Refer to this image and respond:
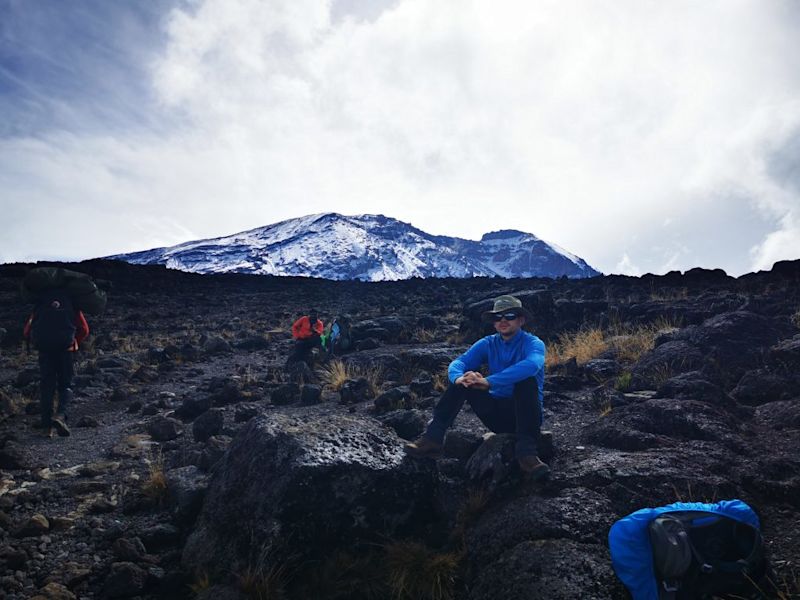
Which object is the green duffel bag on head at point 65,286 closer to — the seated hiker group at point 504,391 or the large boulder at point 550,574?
the seated hiker group at point 504,391

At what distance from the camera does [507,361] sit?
4559 mm

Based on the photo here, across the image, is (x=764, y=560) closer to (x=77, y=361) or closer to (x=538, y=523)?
(x=538, y=523)

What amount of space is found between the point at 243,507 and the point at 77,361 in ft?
35.0

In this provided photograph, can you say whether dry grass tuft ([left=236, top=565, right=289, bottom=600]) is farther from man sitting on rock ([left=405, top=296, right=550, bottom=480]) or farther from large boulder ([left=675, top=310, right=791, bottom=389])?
large boulder ([left=675, top=310, right=791, bottom=389])

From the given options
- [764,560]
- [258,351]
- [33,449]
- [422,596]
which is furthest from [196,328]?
[764,560]

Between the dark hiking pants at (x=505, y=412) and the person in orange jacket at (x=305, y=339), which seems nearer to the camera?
the dark hiking pants at (x=505, y=412)

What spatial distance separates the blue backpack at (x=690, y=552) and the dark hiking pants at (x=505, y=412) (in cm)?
136

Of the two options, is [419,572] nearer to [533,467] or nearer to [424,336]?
[533,467]

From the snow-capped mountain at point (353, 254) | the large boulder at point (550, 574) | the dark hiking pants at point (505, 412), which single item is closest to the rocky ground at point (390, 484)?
the large boulder at point (550, 574)

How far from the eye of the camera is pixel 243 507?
10.8 ft

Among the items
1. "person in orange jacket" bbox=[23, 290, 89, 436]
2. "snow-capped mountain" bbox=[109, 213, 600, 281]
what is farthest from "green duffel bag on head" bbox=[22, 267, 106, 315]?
"snow-capped mountain" bbox=[109, 213, 600, 281]

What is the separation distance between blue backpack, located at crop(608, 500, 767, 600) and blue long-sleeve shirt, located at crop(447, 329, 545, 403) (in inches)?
66.7

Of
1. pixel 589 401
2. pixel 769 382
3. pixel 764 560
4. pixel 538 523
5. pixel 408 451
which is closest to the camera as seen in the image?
pixel 764 560

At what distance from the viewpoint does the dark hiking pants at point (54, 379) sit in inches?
261
